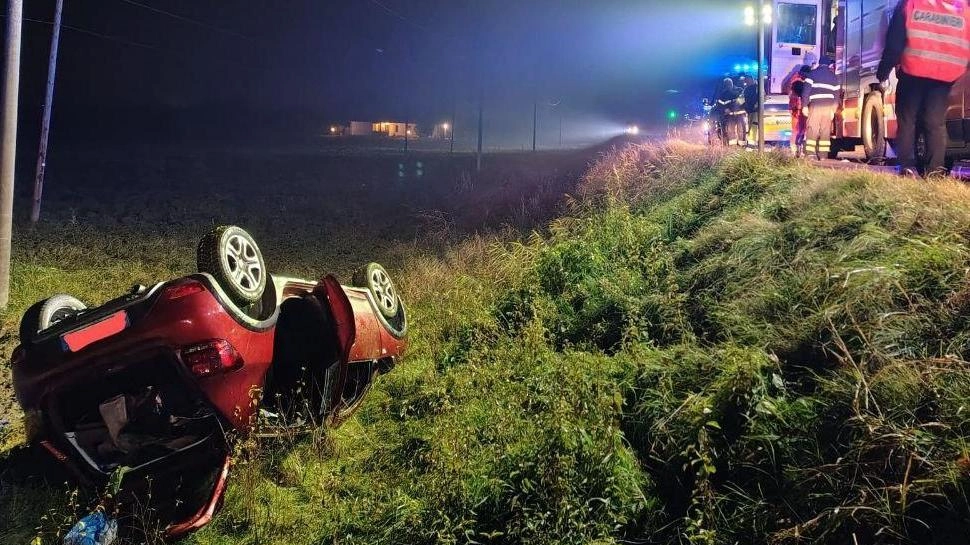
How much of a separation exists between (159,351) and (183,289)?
362 mm

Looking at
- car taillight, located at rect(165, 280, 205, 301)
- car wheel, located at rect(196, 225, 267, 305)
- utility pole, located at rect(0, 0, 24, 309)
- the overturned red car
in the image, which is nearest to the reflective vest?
the overturned red car

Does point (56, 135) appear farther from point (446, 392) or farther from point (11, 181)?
point (446, 392)

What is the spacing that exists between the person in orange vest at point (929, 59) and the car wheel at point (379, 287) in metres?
5.27

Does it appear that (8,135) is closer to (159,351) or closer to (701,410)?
(159,351)

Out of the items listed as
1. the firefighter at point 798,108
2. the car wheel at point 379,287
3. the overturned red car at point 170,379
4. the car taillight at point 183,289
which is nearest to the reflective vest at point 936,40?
the firefighter at point 798,108

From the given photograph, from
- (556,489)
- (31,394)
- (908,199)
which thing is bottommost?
(556,489)

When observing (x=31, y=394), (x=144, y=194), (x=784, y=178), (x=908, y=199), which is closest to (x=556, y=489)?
(x=31, y=394)

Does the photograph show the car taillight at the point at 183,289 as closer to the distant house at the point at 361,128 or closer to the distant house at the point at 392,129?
the distant house at the point at 392,129

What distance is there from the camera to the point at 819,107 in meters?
10.9

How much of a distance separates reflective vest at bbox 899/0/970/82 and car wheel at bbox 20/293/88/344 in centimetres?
783

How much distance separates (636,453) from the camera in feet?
11.5

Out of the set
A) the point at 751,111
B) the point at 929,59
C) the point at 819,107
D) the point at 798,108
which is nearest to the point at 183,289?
the point at 929,59

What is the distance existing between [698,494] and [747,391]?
23.7 inches

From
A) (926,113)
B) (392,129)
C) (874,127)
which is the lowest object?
(926,113)
